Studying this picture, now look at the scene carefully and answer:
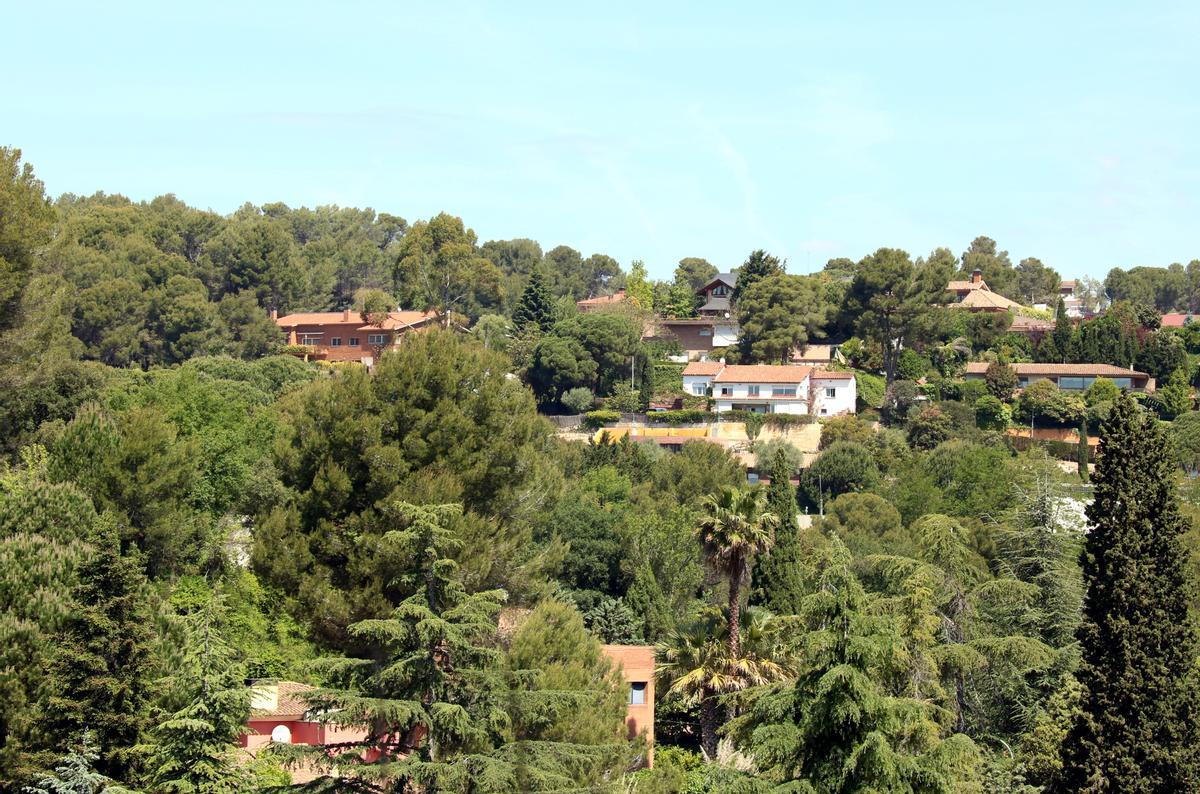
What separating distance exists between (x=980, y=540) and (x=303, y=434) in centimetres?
2710

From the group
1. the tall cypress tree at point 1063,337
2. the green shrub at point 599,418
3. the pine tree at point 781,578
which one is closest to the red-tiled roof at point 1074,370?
the tall cypress tree at point 1063,337

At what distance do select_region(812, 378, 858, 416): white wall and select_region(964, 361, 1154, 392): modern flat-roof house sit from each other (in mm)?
7025

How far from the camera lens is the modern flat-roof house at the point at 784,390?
233ft

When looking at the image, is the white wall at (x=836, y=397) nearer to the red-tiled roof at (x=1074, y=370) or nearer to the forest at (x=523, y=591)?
the forest at (x=523, y=591)

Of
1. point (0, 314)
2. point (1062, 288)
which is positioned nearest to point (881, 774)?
point (0, 314)

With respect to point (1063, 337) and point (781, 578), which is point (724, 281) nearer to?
point (1063, 337)

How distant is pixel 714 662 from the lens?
32.1m

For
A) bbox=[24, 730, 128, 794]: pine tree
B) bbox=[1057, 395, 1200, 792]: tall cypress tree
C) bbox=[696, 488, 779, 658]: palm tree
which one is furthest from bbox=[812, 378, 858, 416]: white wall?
bbox=[24, 730, 128, 794]: pine tree

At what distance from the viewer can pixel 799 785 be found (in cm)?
1969

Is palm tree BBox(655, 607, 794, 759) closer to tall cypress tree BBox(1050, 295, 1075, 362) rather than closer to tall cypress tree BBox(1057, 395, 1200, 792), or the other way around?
tall cypress tree BBox(1057, 395, 1200, 792)

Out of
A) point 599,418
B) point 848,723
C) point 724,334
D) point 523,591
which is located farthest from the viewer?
point 724,334

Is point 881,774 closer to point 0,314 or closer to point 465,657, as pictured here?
point 465,657

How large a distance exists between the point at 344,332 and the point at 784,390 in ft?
87.4

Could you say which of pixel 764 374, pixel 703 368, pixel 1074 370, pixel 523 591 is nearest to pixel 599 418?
pixel 703 368
